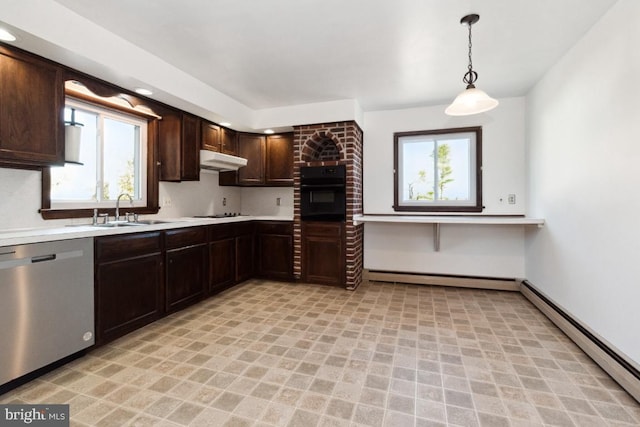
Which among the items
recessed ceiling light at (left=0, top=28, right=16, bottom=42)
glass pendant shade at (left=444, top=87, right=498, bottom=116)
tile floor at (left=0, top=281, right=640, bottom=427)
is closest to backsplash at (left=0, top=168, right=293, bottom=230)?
recessed ceiling light at (left=0, top=28, right=16, bottom=42)

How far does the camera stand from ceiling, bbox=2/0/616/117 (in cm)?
207

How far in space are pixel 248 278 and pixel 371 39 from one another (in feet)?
11.6

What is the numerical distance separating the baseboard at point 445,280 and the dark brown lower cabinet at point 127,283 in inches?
114

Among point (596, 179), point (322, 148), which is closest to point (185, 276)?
point (322, 148)

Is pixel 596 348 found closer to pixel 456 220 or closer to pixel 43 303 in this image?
pixel 456 220

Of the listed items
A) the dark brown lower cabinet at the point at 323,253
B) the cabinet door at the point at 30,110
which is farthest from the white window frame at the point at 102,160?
the dark brown lower cabinet at the point at 323,253

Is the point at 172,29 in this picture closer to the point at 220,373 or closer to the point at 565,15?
the point at 220,373

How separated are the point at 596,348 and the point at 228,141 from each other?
465 cm

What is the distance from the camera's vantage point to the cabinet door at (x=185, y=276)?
116 inches

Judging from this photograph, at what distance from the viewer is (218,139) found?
4078 mm

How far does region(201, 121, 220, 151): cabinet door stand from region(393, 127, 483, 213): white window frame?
8.74 feet

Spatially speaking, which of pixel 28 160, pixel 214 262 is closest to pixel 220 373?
pixel 214 262

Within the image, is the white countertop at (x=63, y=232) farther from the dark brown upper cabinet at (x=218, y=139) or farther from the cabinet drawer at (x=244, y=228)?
the dark brown upper cabinet at (x=218, y=139)

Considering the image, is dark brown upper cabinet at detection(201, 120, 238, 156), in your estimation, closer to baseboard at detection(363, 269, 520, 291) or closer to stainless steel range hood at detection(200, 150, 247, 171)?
stainless steel range hood at detection(200, 150, 247, 171)
